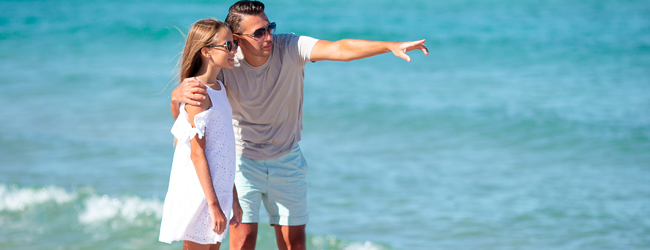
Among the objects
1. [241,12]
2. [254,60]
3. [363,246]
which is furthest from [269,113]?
[363,246]

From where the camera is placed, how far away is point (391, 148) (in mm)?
8047

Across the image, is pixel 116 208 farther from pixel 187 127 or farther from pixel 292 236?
pixel 187 127

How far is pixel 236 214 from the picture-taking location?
313 centimetres

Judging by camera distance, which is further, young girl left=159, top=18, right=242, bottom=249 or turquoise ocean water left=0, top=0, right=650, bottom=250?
turquoise ocean water left=0, top=0, right=650, bottom=250

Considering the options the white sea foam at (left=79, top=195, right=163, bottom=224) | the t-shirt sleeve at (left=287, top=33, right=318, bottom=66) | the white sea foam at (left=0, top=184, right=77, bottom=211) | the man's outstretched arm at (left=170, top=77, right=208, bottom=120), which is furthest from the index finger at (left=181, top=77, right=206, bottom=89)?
the white sea foam at (left=0, top=184, right=77, bottom=211)

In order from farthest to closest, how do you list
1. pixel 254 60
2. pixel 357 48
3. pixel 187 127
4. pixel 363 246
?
1. pixel 363 246
2. pixel 254 60
3. pixel 357 48
4. pixel 187 127

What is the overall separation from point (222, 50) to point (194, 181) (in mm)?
637

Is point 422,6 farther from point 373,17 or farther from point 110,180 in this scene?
point 110,180

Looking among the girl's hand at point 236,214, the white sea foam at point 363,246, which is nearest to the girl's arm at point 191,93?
the girl's hand at point 236,214

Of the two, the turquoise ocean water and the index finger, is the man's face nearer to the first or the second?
the index finger

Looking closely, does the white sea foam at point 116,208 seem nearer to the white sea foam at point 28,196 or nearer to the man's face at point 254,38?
the white sea foam at point 28,196

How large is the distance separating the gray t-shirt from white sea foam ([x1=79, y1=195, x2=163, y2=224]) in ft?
9.38

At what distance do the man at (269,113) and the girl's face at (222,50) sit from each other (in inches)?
13.5

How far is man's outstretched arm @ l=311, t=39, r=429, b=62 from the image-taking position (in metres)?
2.86
